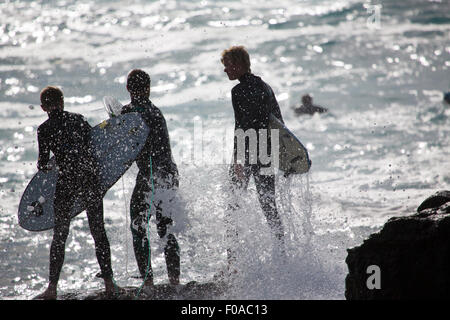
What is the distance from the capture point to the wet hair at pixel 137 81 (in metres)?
5.83

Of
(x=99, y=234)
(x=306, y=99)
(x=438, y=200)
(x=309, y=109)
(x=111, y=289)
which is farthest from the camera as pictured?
(x=309, y=109)

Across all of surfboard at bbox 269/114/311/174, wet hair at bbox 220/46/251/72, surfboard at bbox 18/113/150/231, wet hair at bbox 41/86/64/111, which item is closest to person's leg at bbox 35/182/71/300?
surfboard at bbox 18/113/150/231

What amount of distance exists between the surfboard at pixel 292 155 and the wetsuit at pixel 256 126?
0.26 metres

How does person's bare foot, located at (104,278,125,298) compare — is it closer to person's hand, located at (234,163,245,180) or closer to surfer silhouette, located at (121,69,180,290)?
surfer silhouette, located at (121,69,180,290)

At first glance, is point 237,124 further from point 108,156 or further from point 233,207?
point 108,156

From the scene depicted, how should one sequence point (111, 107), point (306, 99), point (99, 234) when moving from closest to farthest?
1. point (99, 234)
2. point (111, 107)
3. point (306, 99)

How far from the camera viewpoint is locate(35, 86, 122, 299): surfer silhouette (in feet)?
18.5

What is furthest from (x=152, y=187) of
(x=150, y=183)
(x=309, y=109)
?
(x=309, y=109)

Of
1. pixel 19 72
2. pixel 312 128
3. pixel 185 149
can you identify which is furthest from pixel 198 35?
pixel 185 149

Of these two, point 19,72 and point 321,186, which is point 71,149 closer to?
point 321,186

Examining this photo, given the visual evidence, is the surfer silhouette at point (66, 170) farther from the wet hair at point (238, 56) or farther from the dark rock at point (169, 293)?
the wet hair at point (238, 56)

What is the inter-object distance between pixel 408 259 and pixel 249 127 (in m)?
2.03

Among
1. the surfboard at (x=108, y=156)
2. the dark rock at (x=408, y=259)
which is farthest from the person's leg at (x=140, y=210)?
the dark rock at (x=408, y=259)

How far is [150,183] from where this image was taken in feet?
19.2
